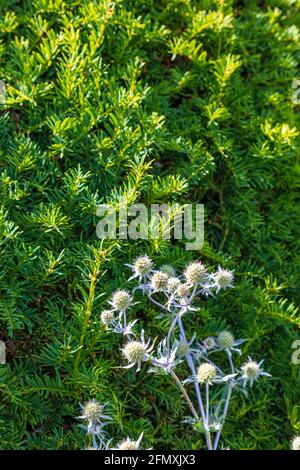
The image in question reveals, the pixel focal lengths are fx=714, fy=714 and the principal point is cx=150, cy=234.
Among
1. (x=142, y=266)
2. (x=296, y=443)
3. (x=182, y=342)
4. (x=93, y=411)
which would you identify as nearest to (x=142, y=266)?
(x=142, y=266)

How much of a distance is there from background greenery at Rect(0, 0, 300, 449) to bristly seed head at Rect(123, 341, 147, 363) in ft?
0.35

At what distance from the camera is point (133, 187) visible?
1821 mm

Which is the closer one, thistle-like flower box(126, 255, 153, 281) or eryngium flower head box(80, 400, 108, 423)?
eryngium flower head box(80, 400, 108, 423)

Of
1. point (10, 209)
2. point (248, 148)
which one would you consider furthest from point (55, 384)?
point (248, 148)

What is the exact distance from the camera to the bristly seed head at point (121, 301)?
1645mm

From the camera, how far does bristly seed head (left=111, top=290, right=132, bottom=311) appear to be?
5.40 feet

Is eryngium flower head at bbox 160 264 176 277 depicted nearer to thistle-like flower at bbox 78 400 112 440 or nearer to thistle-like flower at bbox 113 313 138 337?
thistle-like flower at bbox 113 313 138 337

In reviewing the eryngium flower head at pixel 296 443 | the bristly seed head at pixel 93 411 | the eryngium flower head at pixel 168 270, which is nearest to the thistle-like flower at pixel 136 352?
the bristly seed head at pixel 93 411

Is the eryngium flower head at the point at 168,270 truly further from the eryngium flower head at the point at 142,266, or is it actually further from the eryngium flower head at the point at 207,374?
the eryngium flower head at the point at 207,374

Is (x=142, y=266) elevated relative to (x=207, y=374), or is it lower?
elevated

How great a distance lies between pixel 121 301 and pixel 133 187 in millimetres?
327

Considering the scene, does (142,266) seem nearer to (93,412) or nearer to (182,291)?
(182,291)

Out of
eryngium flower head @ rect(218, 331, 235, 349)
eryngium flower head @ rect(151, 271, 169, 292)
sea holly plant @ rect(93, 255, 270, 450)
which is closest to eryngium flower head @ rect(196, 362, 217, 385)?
sea holly plant @ rect(93, 255, 270, 450)

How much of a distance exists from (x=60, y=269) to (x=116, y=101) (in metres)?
0.49
